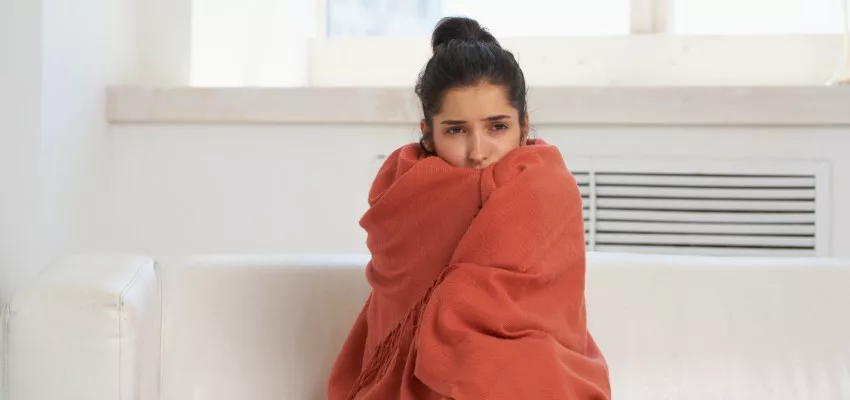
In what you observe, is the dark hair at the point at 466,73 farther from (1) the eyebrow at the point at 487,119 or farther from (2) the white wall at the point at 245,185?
(2) the white wall at the point at 245,185

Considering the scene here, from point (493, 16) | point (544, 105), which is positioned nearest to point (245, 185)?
point (544, 105)

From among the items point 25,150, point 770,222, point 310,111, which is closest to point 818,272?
point 770,222

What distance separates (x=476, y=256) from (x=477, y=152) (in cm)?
14

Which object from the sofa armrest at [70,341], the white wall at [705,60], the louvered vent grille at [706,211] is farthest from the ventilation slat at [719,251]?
the sofa armrest at [70,341]

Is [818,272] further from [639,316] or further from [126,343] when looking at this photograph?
[126,343]

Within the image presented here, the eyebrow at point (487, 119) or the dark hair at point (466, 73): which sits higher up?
the dark hair at point (466, 73)

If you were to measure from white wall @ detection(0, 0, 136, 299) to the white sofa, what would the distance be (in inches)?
18.2

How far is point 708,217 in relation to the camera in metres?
1.94

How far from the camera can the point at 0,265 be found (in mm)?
1591

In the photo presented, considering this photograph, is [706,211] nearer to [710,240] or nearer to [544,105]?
[710,240]

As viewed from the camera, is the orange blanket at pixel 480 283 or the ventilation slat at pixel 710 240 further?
the ventilation slat at pixel 710 240

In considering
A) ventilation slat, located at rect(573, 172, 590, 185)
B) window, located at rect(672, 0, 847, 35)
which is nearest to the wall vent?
ventilation slat, located at rect(573, 172, 590, 185)

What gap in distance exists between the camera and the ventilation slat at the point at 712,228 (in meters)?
1.94

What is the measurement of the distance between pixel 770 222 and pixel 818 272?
579 millimetres
